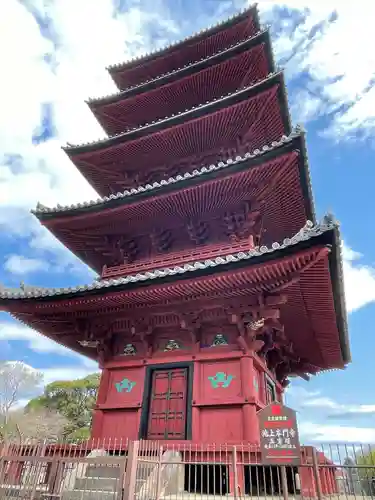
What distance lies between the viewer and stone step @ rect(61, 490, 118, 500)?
7.21m

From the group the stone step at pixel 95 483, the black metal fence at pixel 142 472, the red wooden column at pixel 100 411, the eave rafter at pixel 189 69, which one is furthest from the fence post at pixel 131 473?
the eave rafter at pixel 189 69

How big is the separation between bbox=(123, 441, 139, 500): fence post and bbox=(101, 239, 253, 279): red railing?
654 cm

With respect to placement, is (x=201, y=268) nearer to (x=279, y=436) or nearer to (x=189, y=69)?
(x=279, y=436)

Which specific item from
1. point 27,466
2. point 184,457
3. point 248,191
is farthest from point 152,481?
point 248,191

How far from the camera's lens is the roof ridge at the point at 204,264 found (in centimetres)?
809

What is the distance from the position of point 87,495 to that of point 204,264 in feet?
18.2

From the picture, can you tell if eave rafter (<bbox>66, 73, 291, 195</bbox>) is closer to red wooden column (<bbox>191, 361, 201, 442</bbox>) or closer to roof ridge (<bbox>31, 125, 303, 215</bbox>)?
roof ridge (<bbox>31, 125, 303, 215</bbox>)

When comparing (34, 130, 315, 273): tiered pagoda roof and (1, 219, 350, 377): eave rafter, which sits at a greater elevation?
(34, 130, 315, 273): tiered pagoda roof

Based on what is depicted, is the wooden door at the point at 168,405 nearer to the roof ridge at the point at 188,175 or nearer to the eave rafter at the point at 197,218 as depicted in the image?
the eave rafter at the point at 197,218

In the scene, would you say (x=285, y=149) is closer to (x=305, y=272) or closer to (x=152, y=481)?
(x=305, y=272)

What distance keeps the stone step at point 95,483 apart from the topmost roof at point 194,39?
1831 cm

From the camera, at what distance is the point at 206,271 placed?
9.27 meters

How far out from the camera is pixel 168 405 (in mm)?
10617

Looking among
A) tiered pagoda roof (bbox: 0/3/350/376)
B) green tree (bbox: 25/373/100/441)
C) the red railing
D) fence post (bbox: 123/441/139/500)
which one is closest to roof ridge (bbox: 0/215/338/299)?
tiered pagoda roof (bbox: 0/3/350/376)
